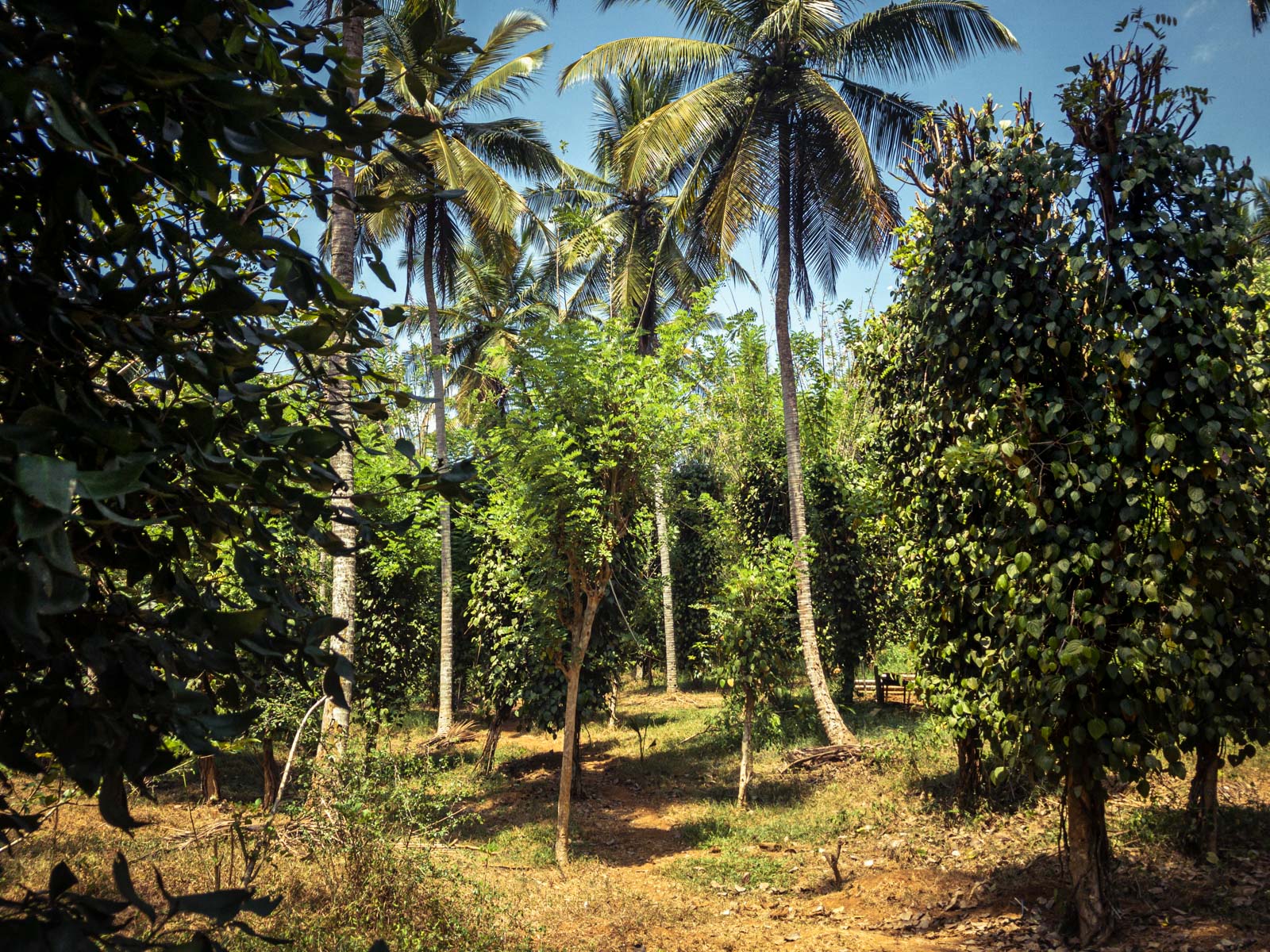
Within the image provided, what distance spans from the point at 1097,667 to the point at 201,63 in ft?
17.3

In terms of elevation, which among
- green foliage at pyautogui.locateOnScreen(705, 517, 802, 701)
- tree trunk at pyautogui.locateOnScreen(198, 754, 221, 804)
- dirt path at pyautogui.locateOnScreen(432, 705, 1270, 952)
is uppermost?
green foliage at pyautogui.locateOnScreen(705, 517, 802, 701)

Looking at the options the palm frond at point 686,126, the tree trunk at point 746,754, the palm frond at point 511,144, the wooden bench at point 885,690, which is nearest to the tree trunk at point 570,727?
the tree trunk at point 746,754

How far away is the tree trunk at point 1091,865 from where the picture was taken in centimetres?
540

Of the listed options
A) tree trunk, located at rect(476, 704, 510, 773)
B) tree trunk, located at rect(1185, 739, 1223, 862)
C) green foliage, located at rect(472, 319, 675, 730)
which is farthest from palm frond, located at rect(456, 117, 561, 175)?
tree trunk, located at rect(1185, 739, 1223, 862)

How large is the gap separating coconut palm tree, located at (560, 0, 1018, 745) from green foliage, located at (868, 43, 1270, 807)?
7.86m

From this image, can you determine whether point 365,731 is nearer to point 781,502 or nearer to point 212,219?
point 212,219

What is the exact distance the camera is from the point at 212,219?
55.6 inches

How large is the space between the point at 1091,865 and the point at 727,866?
474 cm

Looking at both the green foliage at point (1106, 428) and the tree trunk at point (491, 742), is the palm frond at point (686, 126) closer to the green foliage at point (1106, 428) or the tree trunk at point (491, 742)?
the green foliage at point (1106, 428)

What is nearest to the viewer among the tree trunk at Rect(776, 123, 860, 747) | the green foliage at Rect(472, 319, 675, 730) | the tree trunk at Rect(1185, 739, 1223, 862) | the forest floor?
the forest floor

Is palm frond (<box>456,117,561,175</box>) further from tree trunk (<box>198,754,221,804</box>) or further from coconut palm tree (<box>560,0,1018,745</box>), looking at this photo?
tree trunk (<box>198,754,221,804</box>)

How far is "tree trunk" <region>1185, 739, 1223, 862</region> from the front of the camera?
6703mm

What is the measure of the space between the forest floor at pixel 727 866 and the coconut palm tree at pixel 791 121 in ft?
10.5

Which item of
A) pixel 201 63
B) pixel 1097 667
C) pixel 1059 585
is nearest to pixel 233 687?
pixel 201 63
